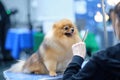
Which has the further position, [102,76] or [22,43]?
[22,43]

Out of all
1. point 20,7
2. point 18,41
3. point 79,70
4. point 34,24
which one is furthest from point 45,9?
point 79,70

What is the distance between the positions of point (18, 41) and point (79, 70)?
15.1 feet

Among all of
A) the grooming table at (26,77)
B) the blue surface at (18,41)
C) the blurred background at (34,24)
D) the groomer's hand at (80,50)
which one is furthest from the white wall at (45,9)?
the groomer's hand at (80,50)

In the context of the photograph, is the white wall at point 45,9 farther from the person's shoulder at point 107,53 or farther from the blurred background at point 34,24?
the person's shoulder at point 107,53

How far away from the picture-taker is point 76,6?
6.21 metres

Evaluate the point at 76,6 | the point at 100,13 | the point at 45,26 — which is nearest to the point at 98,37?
the point at 76,6

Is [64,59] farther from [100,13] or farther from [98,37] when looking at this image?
[98,37]

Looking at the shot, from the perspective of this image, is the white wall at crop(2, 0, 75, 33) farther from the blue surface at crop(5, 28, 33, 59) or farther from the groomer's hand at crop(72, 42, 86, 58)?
the groomer's hand at crop(72, 42, 86, 58)

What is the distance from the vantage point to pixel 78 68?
4.96 ft

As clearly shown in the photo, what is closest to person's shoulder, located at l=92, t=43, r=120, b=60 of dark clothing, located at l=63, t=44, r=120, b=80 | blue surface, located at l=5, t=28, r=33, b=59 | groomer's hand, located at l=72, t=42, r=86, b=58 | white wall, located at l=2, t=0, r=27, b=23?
dark clothing, located at l=63, t=44, r=120, b=80

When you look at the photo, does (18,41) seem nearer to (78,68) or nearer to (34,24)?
(34,24)

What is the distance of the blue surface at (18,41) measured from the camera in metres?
5.97

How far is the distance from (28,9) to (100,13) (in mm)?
5087

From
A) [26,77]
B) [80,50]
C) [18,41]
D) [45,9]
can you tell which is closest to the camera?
[80,50]
